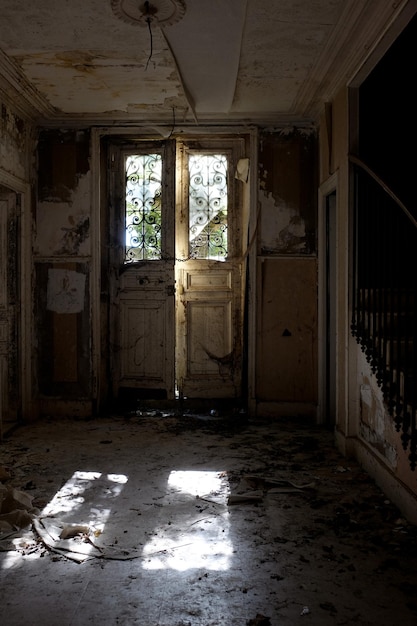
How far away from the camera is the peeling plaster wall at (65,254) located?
558 cm

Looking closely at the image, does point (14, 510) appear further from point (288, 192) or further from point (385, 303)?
point (288, 192)

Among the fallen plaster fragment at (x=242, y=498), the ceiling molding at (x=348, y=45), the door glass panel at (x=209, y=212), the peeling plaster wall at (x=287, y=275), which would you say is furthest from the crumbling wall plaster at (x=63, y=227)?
the fallen plaster fragment at (x=242, y=498)

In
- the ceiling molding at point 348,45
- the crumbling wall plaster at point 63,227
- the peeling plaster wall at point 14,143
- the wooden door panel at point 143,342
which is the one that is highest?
the ceiling molding at point 348,45

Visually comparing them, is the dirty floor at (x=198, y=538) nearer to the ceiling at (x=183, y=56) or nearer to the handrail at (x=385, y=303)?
the handrail at (x=385, y=303)

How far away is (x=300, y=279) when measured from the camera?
5.53m

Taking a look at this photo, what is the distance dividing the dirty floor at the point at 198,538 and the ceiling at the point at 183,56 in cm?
285

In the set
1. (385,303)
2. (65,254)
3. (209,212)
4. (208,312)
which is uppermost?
(209,212)

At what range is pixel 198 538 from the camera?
2.82 m

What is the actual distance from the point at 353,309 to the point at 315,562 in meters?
1.91

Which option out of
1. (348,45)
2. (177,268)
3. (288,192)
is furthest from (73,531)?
(288,192)

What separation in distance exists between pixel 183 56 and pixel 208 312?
263cm

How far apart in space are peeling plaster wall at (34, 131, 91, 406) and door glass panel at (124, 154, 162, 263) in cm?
45

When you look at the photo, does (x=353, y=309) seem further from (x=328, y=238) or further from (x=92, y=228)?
(x=92, y=228)

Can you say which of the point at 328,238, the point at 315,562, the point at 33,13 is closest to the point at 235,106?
the point at 328,238
